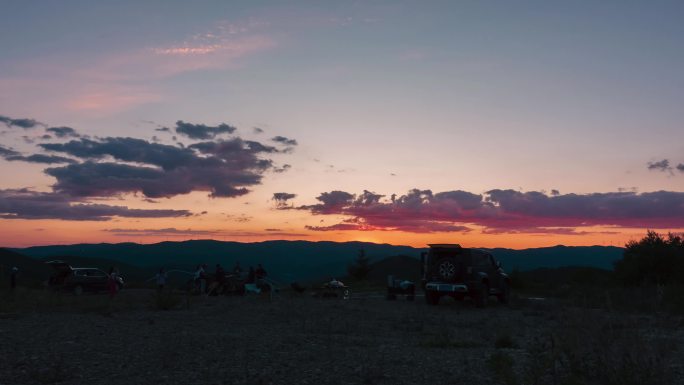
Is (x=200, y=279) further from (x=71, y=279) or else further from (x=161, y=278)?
(x=71, y=279)

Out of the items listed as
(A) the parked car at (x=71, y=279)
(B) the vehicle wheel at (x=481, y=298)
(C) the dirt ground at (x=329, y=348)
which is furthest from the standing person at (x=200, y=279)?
(B) the vehicle wheel at (x=481, y=298)

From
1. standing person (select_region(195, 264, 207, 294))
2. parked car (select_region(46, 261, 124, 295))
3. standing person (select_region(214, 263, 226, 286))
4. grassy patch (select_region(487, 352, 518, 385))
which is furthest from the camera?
parked car (select_region(46, 261, 124, 295))

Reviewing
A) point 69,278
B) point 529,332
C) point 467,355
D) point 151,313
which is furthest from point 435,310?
point 69,278

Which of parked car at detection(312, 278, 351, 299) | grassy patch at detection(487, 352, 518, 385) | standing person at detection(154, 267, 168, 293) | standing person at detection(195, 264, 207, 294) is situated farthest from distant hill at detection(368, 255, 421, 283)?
grassy patch at detection(487, 352, 518, 385)

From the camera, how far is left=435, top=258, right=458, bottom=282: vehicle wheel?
82.1 feet

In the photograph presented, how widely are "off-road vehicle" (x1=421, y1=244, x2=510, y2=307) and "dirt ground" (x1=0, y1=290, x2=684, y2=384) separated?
4133 mm

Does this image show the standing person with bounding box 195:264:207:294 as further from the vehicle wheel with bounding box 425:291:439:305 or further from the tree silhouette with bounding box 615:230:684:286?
the tree silhouette with bounding box 615:230:684:286

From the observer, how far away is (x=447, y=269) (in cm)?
2519

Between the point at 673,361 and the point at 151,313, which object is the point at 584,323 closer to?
the point at 673,361

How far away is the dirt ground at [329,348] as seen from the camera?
9266mm

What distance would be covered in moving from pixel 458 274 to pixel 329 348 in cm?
1352

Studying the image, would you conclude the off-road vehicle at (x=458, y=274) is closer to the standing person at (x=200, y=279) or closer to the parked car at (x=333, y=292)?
the parked car at (x=333, y=292)

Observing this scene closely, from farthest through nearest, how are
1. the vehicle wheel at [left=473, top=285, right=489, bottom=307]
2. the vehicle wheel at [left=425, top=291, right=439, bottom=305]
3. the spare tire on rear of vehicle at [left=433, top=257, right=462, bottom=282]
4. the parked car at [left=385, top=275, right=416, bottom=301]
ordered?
the parked car at [left=385, top=275, right=416, bottom=301], the vehicle wheel at [left=425, top=291, right=439, bottom=305], the spare tire on rear of vehicle at [left=433, top=257, right=462, bottom=282], the vehicle wheel at [left=473, top=285, right=489, bottom=307]

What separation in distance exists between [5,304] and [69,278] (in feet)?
37.1
